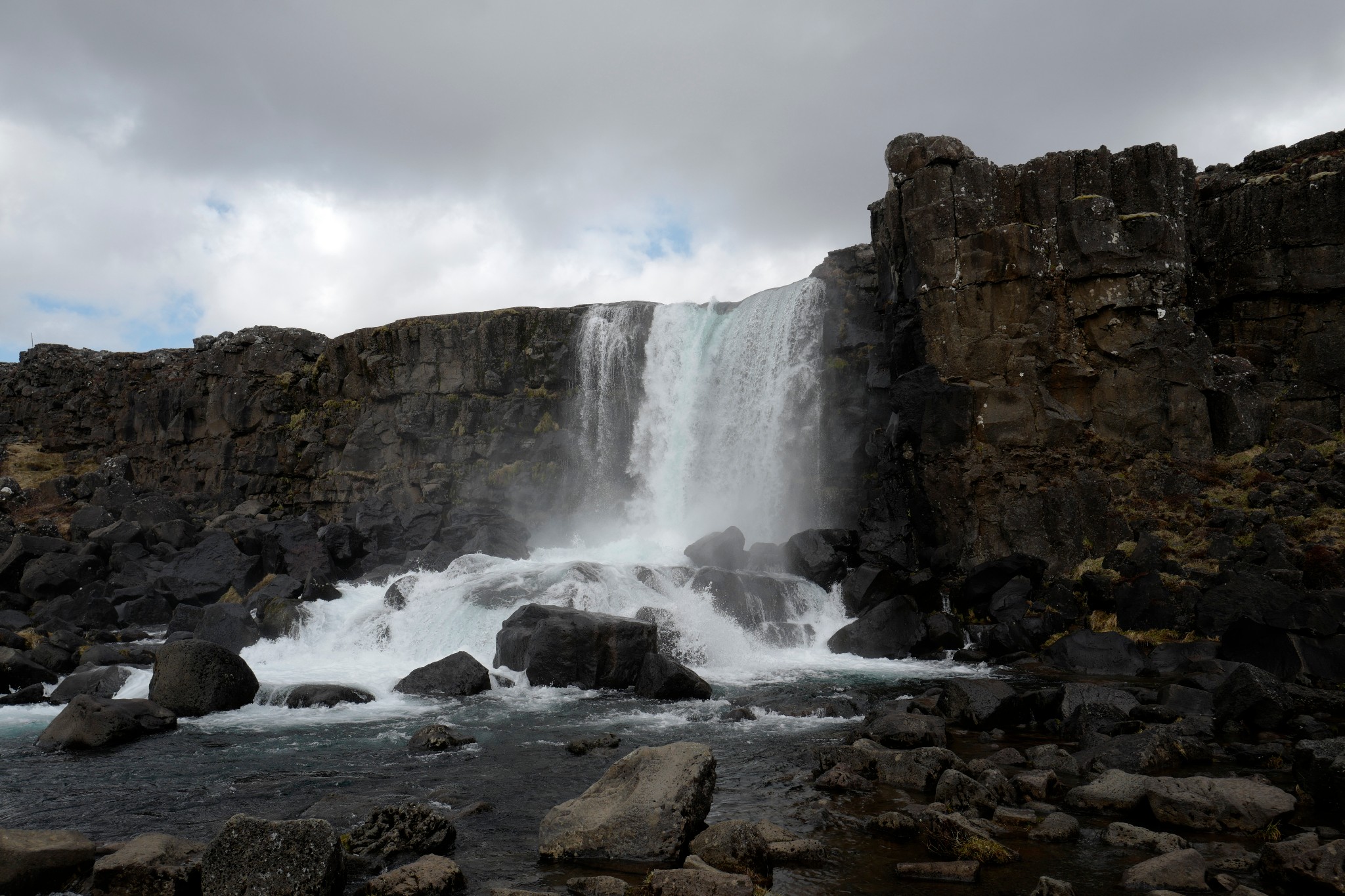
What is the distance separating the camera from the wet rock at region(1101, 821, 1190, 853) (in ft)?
28.7

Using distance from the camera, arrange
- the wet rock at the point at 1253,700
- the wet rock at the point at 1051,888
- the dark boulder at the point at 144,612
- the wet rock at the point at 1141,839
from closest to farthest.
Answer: the wet rock at the point at 1051,888 → the wet rock at the point at 1141,839 → the wet rock at the point at 1253,700 → the dark boulder at the point at 144,612

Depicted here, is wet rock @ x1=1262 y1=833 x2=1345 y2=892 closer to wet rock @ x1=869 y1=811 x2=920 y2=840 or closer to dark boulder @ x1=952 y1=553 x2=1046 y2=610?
wet rock @ x1=869 y1=811 x2=920 y2=840

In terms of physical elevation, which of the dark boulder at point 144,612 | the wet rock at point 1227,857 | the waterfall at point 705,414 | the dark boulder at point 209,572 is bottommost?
the wet rock at point 1227,857

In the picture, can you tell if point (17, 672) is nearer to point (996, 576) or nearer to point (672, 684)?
point (672, 684)

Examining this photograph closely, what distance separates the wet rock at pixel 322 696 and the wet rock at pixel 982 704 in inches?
454

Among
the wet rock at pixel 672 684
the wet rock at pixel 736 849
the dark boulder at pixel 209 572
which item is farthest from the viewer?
the dark boulder at pixel 209 572

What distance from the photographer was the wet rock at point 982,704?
46.5 ft

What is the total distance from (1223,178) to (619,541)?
25348 millimetres

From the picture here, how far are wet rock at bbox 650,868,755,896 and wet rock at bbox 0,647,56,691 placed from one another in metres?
17.5

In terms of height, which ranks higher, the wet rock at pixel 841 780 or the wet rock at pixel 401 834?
the wet rock at pixel 401 834

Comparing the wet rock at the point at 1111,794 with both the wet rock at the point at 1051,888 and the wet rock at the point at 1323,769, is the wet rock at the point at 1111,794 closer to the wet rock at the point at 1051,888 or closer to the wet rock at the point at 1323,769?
the wet rock at the point at 1323,769

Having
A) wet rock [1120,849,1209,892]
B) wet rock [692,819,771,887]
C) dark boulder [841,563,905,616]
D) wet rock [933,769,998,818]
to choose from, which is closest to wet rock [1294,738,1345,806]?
wet rock [1120,849,1209,892]

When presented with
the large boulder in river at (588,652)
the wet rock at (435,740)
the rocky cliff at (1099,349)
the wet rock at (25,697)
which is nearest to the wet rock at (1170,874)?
the wet rock at (435,740)

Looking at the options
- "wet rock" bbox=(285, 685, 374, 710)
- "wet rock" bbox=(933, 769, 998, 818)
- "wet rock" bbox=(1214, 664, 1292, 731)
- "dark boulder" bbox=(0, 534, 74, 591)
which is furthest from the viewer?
"dark boulder" bbox=(0, 534, 74, 591)
